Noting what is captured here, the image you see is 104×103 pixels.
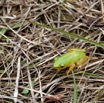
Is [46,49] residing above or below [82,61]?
above

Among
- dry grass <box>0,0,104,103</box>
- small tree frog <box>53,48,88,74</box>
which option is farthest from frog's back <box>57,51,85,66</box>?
dry grass <box>0,0,104,103</box>

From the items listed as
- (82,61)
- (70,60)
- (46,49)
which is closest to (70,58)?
(70,60)

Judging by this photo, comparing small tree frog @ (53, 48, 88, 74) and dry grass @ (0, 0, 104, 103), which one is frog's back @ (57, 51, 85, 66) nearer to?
small tree frog @ (53, 48, 88, 74)

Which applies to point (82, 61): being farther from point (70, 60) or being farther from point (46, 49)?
point (46, 49)

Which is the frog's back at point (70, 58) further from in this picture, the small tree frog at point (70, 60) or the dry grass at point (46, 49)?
the dry grass at point (46, 49)

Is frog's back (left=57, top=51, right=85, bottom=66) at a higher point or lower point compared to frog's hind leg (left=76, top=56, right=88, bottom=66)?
higher
